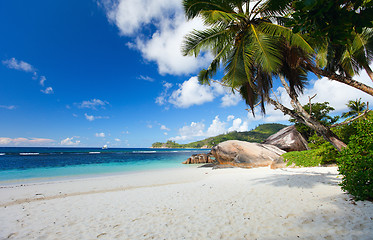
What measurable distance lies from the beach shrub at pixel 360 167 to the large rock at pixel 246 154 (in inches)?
377

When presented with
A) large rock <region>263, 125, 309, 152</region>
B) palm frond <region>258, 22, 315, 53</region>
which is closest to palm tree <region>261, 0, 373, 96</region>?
palm frond <region>258, 22, 315, 53</region>

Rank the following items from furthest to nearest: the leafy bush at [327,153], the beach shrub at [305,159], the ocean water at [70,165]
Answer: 1. the ocean water at [70,165]
2. the beach shrub at [305,159]
3. the leafy bush at [327,153]

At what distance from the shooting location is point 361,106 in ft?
106

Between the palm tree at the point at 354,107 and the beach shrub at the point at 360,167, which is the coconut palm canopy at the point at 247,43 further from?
the palm tree at the point at 354,107

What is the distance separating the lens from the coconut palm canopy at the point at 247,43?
6.21 m

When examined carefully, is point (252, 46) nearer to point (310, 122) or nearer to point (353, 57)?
point (310, 122)

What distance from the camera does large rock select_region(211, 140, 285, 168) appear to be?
46.9ft

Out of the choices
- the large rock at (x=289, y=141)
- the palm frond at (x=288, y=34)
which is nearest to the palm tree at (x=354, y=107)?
the large rock at (x=289, y=141)

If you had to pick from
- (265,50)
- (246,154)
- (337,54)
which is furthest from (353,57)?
(246,154)

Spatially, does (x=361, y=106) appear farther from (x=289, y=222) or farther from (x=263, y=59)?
(x=289, y=222)

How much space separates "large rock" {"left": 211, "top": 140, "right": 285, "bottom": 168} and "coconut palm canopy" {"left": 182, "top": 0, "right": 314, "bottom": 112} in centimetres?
788

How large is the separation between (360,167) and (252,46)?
5025 mm

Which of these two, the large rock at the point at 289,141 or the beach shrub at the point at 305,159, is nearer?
the beach shrub at the point at 305,159

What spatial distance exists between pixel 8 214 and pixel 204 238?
18.5 feet
